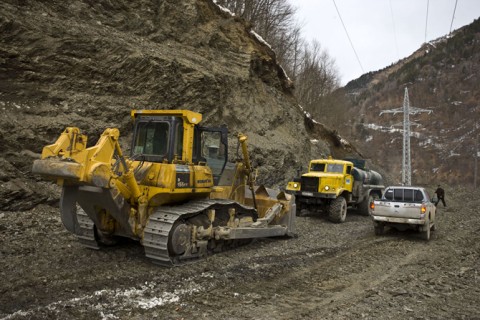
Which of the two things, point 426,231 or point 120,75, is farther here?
point 120,75

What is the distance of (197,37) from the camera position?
1681cm

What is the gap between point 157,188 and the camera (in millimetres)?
6801

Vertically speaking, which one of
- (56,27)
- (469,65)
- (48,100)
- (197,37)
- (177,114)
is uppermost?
(469,65)

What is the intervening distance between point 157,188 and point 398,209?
6.68 meters

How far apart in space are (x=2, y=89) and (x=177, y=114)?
5966mm

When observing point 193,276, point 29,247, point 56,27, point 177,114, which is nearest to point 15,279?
point 29,247

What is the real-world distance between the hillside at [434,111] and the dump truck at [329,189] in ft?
215

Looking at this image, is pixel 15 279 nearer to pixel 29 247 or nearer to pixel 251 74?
pixel 29 247

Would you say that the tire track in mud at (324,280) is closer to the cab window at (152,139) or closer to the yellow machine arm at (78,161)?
the yellow machine arm at (78,161)

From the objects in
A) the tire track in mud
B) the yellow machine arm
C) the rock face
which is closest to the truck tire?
the rock face

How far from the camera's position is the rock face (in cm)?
1050

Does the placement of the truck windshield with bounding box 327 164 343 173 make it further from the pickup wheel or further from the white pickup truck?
the pickup wheel

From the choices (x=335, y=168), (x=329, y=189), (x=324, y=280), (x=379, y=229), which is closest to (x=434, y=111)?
(x=335, y=168)

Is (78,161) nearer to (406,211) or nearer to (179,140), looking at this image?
(179,140)
